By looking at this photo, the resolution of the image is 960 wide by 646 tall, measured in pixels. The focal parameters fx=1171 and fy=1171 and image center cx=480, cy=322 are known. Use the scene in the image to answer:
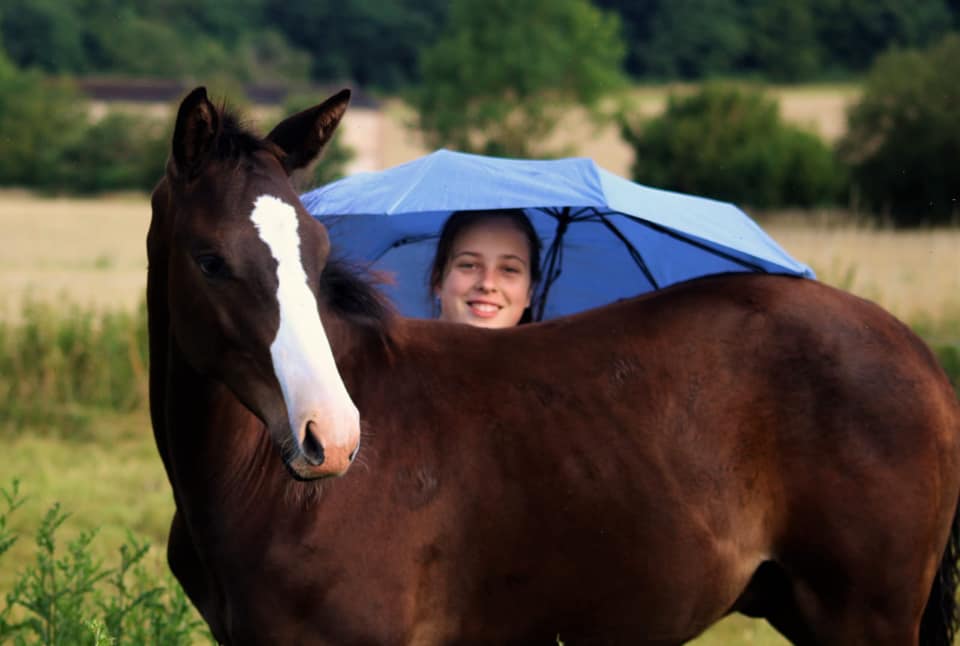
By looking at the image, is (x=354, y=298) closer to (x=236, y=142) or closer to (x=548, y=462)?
(x=236, y=142)

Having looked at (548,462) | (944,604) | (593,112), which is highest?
(593,112)

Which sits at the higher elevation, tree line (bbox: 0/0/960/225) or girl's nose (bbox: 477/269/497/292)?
tree line (bbox: 0/0/960/225)

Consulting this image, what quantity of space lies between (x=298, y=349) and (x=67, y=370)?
8.13 meters

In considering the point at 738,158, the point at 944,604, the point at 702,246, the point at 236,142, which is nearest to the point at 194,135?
the point at 236,142

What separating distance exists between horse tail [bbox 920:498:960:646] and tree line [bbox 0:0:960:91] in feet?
194

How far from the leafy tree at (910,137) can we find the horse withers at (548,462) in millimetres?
20457

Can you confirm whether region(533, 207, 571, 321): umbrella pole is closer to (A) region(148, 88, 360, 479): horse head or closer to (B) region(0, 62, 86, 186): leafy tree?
(A) region(148, 88, 360, 479): horse head

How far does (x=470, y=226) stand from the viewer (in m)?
4.45

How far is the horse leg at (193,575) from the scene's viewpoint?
10.1ft

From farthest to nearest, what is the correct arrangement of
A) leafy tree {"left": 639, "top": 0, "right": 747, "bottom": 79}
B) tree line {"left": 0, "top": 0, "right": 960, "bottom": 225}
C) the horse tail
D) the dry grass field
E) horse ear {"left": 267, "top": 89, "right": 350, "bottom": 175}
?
leafy tree {"left": 639, "top": 0, "right": 747, "bottom": 79} < tree line {"left": 0, "top": 0, "right": 960, "bottom": 225} < the dry grass field < the horse tail < horse ear {"left": 267, "top": 89, "right": 350, "bottom": 175}

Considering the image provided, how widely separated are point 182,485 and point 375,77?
78931 millimetres

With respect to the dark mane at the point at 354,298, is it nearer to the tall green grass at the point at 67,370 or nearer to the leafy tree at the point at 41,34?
the tall green grass at the point at 67,370

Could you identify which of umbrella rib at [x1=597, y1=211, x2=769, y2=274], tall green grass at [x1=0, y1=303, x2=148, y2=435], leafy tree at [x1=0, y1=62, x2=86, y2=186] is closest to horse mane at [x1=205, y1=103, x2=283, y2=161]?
umbrella rib at [x1=597, y1=211, x2=769, y2=274]

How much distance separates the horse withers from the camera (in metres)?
2.87
